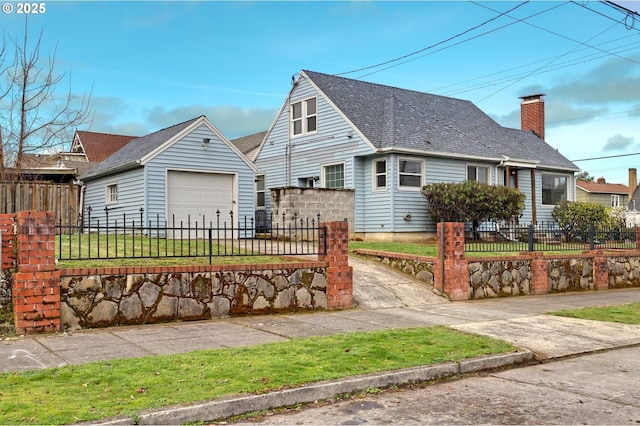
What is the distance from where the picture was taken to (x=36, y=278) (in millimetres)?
8641

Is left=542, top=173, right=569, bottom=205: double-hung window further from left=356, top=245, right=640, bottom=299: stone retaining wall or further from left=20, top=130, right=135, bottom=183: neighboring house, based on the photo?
left=20, top=130, right=135, bottom=183: neighboring house

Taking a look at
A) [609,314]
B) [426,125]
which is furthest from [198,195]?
[609,314]

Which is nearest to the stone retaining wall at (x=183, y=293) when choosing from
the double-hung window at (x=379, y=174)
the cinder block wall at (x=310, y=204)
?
the cinder block wall at (x=310, y=204)

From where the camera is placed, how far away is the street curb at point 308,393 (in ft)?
16.6

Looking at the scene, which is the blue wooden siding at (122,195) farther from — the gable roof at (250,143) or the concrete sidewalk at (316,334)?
the concrete sidewalk at (316,334)

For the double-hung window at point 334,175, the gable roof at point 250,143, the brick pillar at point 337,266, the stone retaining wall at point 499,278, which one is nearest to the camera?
the brick pillar at point 337,266

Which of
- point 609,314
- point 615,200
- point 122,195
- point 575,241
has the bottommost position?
point 609,314

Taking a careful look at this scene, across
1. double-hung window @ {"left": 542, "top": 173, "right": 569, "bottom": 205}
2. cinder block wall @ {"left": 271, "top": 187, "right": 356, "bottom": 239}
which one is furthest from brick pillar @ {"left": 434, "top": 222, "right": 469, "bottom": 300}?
double-hung window @ {"left": 542, "top": 173, "right": 569, "bottom": 205}

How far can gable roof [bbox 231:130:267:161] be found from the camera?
33.2m

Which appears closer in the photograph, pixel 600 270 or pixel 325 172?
pixel 600 270

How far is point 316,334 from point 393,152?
14124 millimetres

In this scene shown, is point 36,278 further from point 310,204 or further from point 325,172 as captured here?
point 325,172

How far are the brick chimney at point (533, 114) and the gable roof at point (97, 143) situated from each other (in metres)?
26.9

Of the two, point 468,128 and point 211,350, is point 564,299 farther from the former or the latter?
point 468,128
